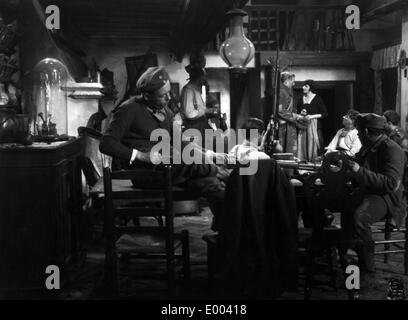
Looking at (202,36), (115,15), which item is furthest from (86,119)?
(202,36)

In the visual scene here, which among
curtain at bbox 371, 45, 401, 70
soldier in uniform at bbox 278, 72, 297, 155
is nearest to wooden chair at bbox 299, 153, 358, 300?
soldier in uniform at bbox 278, 72, 297, 155

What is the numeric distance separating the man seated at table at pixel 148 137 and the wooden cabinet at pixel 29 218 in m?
0.54

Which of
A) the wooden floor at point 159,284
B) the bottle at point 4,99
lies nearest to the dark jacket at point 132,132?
the wooden floor at point 159,284

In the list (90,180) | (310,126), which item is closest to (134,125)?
(90,180)

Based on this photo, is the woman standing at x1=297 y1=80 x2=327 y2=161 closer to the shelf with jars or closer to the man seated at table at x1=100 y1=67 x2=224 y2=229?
the man seated at table at x1=100 y1=67 x2=224 y2=229

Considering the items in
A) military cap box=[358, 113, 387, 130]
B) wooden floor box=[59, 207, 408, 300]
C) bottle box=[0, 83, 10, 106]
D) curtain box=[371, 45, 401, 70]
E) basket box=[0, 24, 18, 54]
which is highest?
curtain box=[371, 45, 401, 70]

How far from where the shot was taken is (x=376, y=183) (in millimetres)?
4785

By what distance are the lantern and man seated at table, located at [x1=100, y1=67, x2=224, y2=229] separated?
2.22 ft

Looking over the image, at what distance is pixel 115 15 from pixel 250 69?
557 cm

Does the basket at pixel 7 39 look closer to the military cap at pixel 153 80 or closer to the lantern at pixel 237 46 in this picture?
the military cap at pixel 153 80

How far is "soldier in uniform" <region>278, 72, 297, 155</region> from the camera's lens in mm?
9969

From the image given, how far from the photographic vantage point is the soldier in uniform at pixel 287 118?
9969 millimetres

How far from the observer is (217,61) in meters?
12.0
